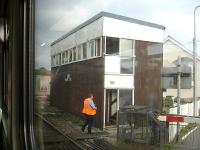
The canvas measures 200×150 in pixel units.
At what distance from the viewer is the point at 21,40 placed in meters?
2.06

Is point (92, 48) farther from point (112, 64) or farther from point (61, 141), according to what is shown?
point (61, 141)

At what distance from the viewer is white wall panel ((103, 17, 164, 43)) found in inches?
37.6

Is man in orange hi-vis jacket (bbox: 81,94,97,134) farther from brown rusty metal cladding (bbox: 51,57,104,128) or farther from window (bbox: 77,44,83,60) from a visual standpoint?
window (bbox: 77,44,83,60)

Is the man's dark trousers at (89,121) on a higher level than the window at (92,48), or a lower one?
lower

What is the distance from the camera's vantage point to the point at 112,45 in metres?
1.14

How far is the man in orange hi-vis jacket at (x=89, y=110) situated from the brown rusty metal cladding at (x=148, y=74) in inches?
10.8

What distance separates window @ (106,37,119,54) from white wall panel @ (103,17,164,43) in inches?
0.7

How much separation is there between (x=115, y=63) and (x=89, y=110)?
0.26m

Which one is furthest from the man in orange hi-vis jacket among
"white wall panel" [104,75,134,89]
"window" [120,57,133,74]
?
"window" [120,57,133,74]

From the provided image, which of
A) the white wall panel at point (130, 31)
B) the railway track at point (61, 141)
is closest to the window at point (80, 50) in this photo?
the white wall panel at point (130, 31)

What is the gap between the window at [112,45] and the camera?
1.13m

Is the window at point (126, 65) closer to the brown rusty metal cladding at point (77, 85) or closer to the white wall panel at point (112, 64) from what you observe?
the white wall panel at point (112, 64)

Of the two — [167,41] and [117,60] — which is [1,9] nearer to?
[117,60]

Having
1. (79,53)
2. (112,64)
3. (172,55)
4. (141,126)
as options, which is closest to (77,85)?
(79,53)
